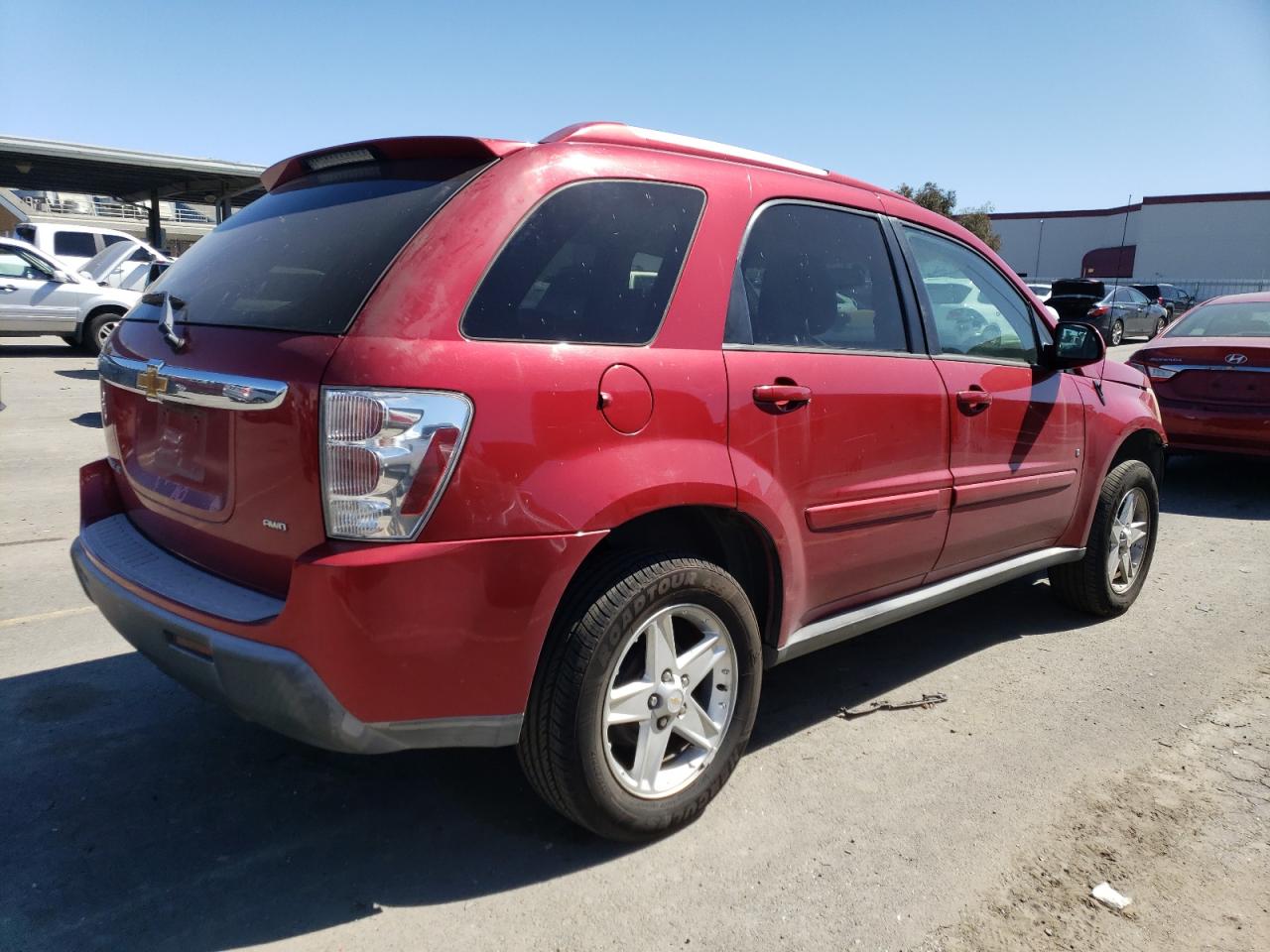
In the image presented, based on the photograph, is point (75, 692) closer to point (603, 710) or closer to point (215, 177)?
point (603, 710)

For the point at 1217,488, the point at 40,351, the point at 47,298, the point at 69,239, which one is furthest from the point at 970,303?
the point at 69,239

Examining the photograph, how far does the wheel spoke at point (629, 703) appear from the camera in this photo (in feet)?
8.30

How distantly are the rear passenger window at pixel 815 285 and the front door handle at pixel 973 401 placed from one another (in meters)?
0.34

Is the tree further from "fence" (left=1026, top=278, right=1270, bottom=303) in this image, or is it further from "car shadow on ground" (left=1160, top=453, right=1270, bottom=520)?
"car shadow on ground" (left=1160, top=453, right=1270, bottom=520)

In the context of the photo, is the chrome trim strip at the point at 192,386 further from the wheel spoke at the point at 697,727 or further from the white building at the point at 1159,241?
the white building at the point at 1159,241

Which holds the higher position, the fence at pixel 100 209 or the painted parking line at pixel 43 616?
the fence at pixel 100 209

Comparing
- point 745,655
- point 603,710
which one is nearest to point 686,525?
point 745,655

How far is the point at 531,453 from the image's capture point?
2.25 meters

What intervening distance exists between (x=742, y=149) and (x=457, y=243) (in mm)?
1229

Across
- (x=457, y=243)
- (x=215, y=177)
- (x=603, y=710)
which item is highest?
(x=215, y=177)

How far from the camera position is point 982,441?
12.2 feet

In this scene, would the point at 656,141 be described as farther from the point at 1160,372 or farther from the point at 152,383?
the point at 1160,372

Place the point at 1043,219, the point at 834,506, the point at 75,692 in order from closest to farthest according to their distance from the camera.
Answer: the point at 834,506
the point at 75,692
the point at 1043,219

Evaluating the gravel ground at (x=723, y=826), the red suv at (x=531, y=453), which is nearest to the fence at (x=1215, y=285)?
the gravel ground at (x=723, y=826)
